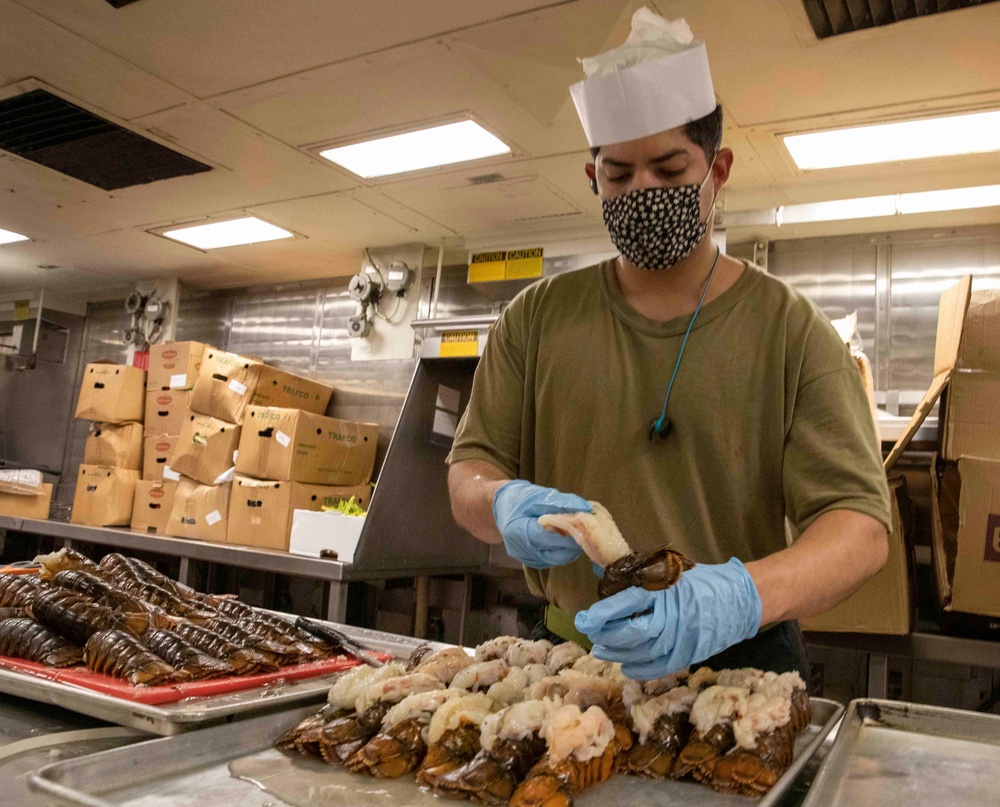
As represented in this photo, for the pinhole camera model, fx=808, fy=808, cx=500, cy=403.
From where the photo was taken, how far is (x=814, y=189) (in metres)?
4.15

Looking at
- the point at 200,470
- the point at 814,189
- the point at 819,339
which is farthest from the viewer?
the point at 200,470

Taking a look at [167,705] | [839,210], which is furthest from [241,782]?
[839,210]

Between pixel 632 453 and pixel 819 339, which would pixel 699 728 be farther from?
pixel 819 339

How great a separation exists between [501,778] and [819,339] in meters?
0.99

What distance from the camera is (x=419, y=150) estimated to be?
4059 mm

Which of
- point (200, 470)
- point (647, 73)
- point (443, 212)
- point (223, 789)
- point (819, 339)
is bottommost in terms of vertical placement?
point (223, 789)

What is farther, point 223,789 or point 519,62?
point 519,62

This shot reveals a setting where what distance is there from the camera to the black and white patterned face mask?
63.4 inches

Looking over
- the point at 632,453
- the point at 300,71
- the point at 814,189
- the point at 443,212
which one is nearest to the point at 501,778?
the point at 632,453

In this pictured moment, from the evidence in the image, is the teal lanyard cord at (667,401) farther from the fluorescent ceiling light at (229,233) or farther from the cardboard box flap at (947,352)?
the fluorescent ceiling light at (229,233)

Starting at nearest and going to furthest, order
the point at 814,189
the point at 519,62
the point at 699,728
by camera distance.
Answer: the point at 699,728, the point at 519,62, the point at 814,189

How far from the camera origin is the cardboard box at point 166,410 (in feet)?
19.8

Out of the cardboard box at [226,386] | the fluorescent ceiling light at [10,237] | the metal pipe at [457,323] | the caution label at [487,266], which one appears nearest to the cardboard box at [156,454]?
the cardboard box at [226,386]

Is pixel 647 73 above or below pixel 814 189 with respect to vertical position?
below
